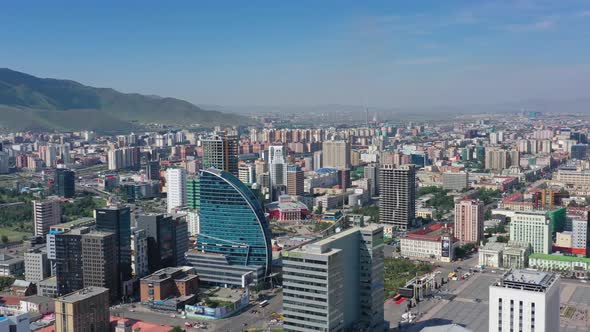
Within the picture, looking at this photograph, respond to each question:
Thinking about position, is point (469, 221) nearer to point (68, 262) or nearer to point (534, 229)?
point (534, 229)

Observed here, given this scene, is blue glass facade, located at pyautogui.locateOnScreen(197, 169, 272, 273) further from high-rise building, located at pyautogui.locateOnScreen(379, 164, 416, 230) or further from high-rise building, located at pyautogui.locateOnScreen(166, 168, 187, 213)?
high-rise building, located at pyautogui.locateOnScreen(166, 168, 187, 213)

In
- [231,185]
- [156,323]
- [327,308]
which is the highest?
[231,185]

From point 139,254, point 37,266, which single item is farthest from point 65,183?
point 139,254

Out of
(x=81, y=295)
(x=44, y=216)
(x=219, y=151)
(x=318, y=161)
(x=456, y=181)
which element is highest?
(x=219, y=151)

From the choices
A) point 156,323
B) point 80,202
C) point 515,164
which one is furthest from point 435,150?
point 156,323

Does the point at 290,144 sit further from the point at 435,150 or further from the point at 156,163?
the point at 156,163
